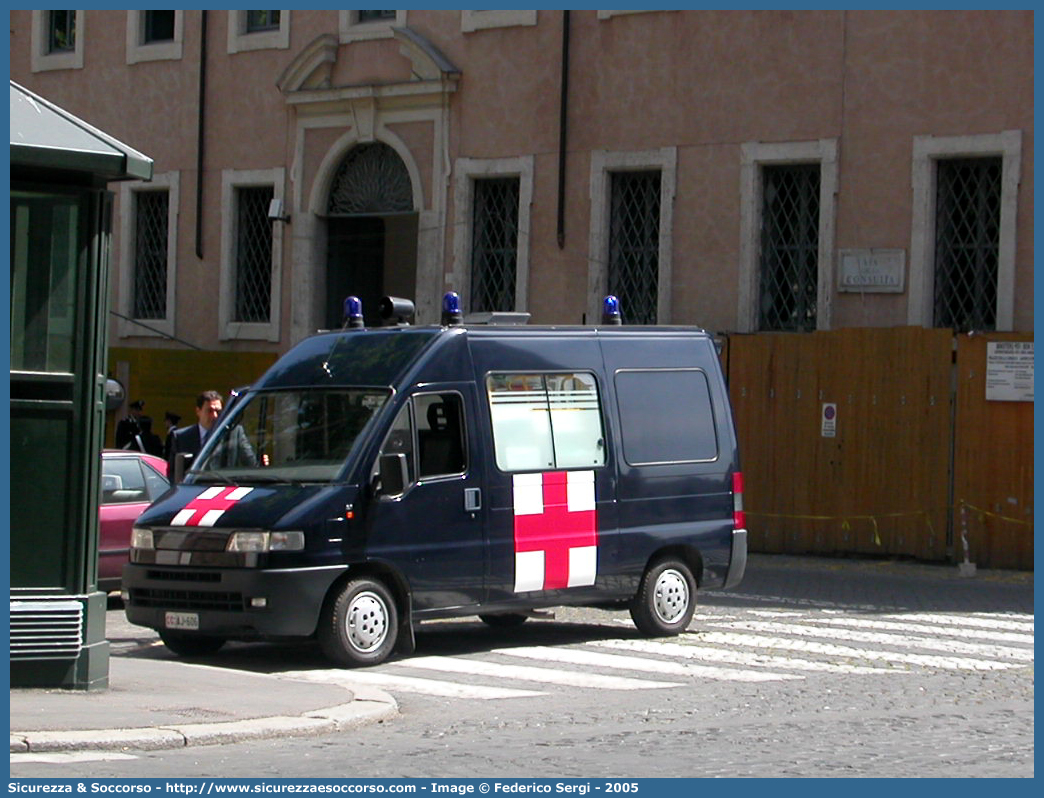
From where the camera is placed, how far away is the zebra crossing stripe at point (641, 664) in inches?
509

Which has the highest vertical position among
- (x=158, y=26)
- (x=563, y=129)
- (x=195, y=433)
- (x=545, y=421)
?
(x=158, y=26)

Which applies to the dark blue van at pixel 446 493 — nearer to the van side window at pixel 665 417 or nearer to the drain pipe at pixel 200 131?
the van side window at pixel 665 417

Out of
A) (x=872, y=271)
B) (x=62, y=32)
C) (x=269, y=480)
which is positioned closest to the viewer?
(x=269, y=480)

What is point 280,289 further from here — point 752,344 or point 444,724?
point 444,724

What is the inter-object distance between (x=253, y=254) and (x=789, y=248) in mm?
9536

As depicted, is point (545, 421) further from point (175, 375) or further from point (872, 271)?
point (175, 375)

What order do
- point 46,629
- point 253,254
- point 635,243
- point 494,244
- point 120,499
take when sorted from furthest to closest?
1. point 253,254
2. point 494,244
3. point 635,243
4. point 120,499
5. point 46,629

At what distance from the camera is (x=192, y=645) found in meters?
13.9

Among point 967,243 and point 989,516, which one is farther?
point 967,243

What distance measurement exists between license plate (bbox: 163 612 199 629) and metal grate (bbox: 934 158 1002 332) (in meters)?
12.1

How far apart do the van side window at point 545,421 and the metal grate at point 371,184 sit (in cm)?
1378

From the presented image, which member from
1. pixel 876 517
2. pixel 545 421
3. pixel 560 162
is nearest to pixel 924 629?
pixel 545 421

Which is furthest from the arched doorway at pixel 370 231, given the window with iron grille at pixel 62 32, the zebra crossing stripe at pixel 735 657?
the zebra crossing stripe at pixel 735 657

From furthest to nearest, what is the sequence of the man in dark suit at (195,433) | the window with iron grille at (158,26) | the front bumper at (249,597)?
the window with iron grille at (158,26) → the man in dark suit at (195,433) → the front bumper at (249,597)
